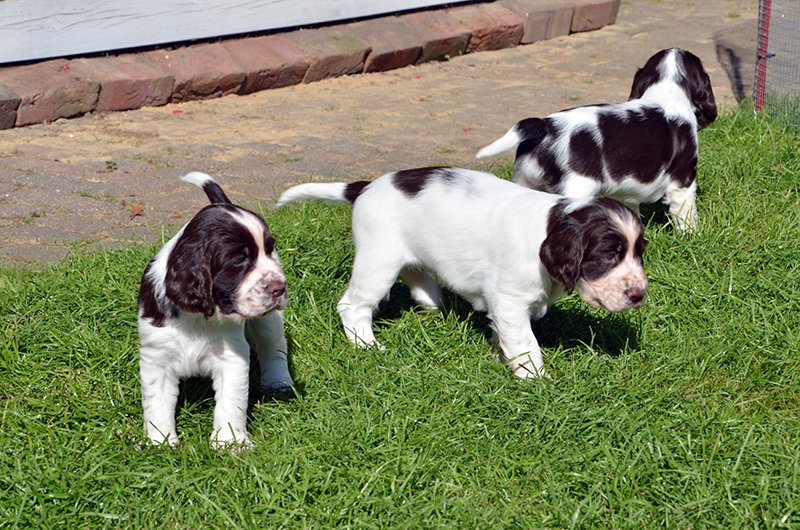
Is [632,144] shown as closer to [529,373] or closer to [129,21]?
[529,373]

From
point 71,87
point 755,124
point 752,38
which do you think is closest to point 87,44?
point 71,87

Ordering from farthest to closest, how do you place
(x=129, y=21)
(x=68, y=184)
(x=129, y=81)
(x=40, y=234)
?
(x=129, y=21)
(x=129, y=81)
(x=68, y=184)
(x=40, y=234)

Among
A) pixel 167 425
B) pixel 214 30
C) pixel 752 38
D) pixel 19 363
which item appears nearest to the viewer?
pixel 167 425

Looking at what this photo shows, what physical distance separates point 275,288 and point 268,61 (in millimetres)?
5560

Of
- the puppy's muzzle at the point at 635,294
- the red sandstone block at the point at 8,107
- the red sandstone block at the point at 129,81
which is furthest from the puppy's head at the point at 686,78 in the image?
the red sandstone block at the point at 8,107

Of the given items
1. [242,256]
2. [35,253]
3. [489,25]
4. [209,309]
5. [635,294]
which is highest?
[242,256]

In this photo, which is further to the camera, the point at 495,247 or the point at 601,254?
the point at 495,247

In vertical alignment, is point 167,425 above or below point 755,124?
above

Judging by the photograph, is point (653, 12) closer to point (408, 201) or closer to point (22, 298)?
point (408, 201)

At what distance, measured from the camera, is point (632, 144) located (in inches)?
170

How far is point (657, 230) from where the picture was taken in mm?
4691

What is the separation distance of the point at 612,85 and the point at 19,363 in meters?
6.53

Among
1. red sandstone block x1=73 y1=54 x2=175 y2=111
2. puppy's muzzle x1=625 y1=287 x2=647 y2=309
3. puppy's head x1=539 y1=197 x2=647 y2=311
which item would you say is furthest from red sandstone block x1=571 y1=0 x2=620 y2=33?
puppy's muzzle x1=625 y1=287 x2=647 y2=309

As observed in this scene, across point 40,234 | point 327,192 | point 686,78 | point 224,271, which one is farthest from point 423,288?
point 40,234
